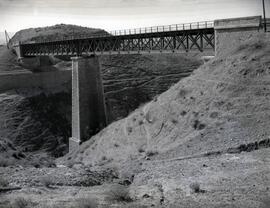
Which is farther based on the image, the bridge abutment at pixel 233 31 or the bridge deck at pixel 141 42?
the bridge deck at pixel 141 42

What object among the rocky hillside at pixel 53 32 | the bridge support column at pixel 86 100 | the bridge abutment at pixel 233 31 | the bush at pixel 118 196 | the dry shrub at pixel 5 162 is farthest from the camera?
the rocky hillside at pixel 53 32

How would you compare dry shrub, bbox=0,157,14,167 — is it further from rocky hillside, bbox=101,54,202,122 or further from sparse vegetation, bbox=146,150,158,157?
rocky hillside, bbox=101,54,202,122

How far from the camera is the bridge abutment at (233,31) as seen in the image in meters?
34.6

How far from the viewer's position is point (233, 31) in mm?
35719

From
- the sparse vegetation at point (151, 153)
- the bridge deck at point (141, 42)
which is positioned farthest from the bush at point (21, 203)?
the bridge deck at point (141, 42)

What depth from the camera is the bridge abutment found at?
34.6 meters

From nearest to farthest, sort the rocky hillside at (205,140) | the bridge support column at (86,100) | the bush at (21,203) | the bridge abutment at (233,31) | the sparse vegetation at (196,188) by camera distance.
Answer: the bush at (21,203)
the sparse vegetation at (196,188)
the rocky hillside at (205,140)
the bridge abutment at (233,31)
the bridge support column at (86,100)

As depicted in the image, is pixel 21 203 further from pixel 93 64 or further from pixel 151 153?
pixel 93 64

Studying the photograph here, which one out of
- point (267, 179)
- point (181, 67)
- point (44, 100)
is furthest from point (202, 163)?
point (181, 67)

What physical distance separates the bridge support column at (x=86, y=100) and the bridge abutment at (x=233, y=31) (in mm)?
16271

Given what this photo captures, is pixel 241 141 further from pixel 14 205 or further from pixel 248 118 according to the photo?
pixel 14 205

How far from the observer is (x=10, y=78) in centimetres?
6781

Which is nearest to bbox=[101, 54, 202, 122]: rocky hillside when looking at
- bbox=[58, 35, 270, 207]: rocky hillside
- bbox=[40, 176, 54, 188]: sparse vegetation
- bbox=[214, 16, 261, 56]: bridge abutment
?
bbox=[58, 35, 270, 207]: rocky hillside

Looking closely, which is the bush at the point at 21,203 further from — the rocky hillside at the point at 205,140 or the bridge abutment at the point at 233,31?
the bridge abutment at the point at 233,31
